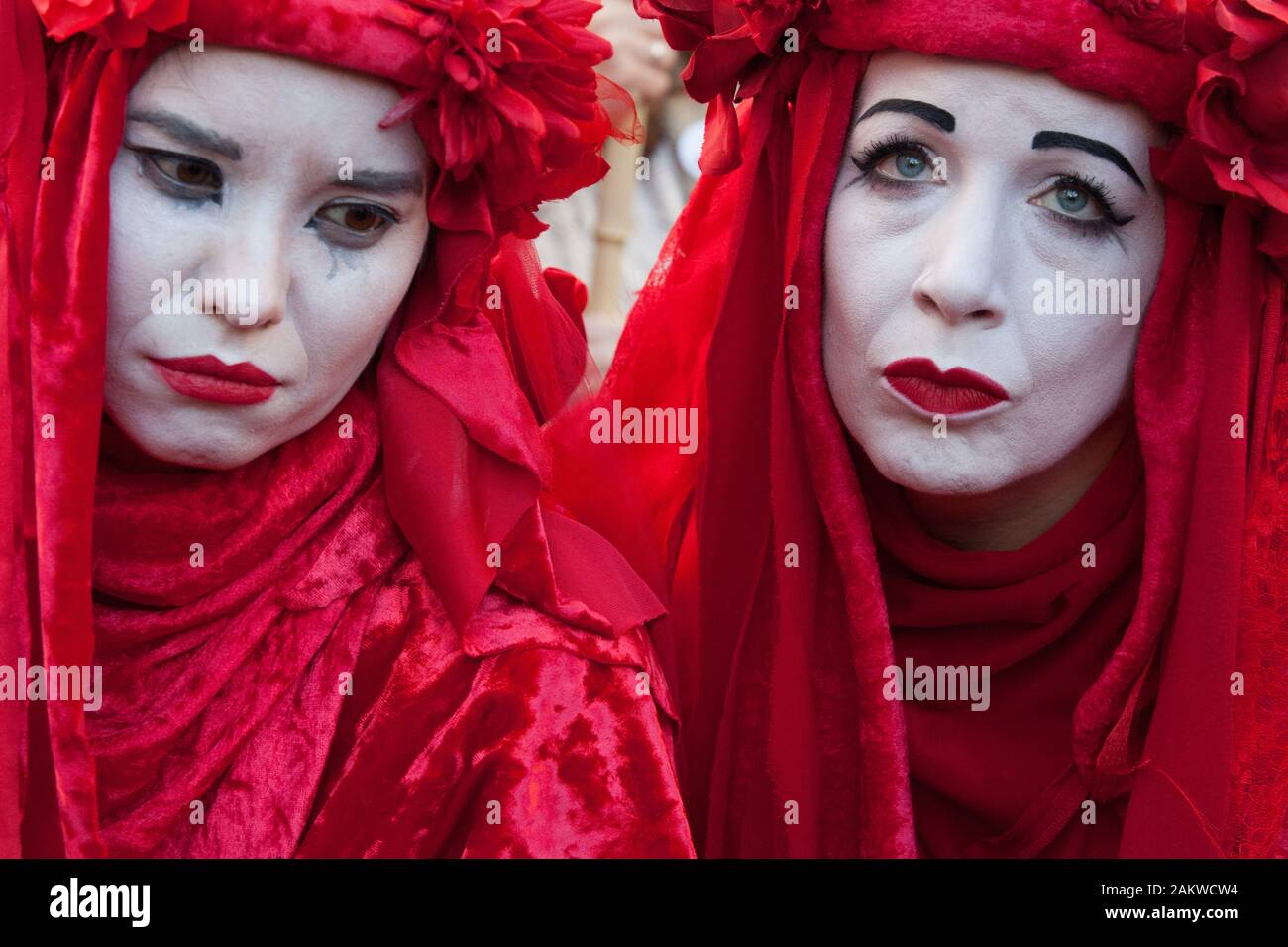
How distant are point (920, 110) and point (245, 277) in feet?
2.85

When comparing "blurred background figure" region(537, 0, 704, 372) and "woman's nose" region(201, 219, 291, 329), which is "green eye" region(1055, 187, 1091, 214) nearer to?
"woman's nose" region(201, 219, 291, 329)

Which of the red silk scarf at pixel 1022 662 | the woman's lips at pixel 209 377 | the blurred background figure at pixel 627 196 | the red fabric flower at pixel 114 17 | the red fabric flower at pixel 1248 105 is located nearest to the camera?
the red fabric flower at pixel 114 17

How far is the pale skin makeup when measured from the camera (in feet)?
6.75

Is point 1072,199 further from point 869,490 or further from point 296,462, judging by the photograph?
point 296,462

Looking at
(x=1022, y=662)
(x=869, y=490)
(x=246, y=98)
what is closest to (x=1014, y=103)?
(x=869, y=490)

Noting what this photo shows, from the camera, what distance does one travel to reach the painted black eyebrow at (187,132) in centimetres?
182

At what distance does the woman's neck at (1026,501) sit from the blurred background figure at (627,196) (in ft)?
5.67

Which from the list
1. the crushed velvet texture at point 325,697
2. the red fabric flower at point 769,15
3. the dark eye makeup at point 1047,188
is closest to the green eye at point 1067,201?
the dark eye makeup at point 1047,188


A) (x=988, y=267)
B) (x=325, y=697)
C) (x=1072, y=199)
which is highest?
(x=1072, y=199)

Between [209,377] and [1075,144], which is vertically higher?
[1075,144]

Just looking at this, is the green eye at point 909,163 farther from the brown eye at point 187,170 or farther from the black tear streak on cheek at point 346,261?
the brown eye at point 187,170

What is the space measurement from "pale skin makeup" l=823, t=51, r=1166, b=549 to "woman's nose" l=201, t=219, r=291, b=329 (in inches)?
29.5

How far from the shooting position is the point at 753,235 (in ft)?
7.61

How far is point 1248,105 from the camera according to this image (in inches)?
78.7
